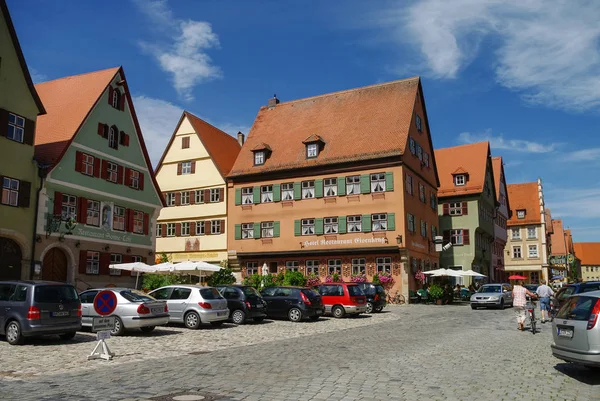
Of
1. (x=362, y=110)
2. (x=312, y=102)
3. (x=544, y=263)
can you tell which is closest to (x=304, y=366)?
(x=362, y=110)

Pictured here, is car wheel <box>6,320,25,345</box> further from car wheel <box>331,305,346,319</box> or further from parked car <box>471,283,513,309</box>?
parked car <box>471,283,513,309</box>

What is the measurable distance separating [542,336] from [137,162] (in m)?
25.1

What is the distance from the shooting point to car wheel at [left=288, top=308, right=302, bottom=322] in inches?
942

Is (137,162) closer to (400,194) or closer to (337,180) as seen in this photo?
(337,180)

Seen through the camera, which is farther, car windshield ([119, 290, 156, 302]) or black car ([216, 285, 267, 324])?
black car ([216, 285, 267, 324])

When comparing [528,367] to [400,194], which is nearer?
[528,367]

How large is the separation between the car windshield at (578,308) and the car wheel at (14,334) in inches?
502

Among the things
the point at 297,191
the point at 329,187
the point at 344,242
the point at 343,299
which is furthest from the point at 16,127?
the point at 344,242

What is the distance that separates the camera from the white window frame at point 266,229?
44.7 m

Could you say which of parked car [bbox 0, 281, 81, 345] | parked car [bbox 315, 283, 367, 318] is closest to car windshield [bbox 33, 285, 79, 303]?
parked car [bbox 0, 281, 81, 345]

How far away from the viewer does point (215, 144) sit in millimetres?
50781

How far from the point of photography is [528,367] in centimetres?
1148

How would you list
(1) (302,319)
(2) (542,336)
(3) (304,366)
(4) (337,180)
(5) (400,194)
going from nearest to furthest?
(3) (304,366) → (2) (542,336) → (1) (302,319) → (5) (400,194) → (4) (337,180)

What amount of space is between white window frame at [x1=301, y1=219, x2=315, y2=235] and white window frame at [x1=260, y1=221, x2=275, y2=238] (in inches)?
101
